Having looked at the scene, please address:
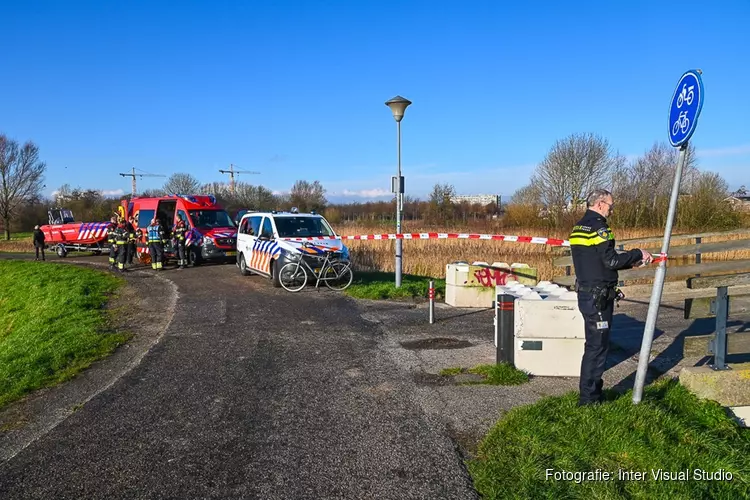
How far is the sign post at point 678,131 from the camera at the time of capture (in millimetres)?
4469

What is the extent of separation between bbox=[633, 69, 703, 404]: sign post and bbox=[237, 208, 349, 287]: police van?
29.7 ft

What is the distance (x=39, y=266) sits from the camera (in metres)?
20.9

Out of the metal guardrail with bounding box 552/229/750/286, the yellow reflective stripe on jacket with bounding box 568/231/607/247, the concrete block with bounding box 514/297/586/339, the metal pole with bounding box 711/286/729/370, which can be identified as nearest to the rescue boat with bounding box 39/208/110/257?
the metal guardrail with bounding box 552/229/750/286

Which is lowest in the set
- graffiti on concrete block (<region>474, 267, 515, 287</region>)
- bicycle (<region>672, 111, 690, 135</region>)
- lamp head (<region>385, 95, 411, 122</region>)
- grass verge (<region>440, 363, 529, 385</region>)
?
grass verge (<region>440, 363, 529, 385</region>)

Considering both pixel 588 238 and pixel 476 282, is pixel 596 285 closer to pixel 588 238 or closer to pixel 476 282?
pixel 588 238

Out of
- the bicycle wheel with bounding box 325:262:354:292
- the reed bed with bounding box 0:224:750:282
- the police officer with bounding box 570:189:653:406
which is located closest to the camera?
the police officer with bounding box 570:189:653:406

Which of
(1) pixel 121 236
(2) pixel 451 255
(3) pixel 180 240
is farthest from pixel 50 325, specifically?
(2) pixel 451 255

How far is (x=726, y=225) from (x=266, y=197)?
38.7 meters

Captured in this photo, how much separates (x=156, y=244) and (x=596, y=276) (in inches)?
596

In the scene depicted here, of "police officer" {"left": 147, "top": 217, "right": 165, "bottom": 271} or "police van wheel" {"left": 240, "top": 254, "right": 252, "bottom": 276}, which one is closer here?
"police van wheel" {"left": 240, "top": 254, "right": 252, "bottom": 276}

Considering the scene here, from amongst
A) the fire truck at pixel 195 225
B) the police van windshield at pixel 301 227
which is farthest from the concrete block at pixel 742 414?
the fire truck at pixel 195 225

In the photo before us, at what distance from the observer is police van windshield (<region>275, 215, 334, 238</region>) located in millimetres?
13930

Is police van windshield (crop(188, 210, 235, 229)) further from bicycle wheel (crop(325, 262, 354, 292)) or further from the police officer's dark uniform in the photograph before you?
the police officer's dark uniform

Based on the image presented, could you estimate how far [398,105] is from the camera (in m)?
12.6
